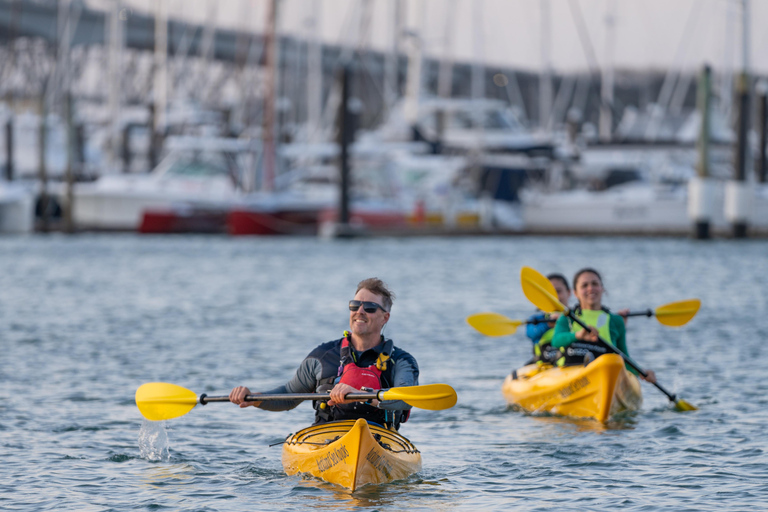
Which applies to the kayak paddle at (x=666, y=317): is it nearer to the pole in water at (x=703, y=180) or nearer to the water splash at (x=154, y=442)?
the water splash at (x=154, y=442)

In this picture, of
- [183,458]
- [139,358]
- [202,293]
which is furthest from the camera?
[202,293]

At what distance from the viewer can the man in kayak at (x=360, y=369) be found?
7301 millimetres

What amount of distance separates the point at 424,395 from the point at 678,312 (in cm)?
540

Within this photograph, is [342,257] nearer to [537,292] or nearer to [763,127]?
[763,127]

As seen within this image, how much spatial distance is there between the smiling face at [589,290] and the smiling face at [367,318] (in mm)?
3396

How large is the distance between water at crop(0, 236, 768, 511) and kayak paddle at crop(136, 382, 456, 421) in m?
0.54

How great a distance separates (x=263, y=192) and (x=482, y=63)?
494 inches

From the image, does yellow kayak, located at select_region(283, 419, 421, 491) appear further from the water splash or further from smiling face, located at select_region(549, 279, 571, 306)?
smiling face, located at select_region(549, 279, 571, 306)

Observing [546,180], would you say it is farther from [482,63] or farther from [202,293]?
[202,293]

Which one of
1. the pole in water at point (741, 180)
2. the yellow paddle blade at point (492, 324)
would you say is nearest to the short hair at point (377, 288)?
the yellow paddle blade at point (492, 324)

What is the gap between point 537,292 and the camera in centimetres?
1043

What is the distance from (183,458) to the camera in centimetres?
942

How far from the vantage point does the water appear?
8.18 m

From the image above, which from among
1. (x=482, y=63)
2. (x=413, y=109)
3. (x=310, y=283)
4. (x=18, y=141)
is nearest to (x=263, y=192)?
(x=413, y=109)
